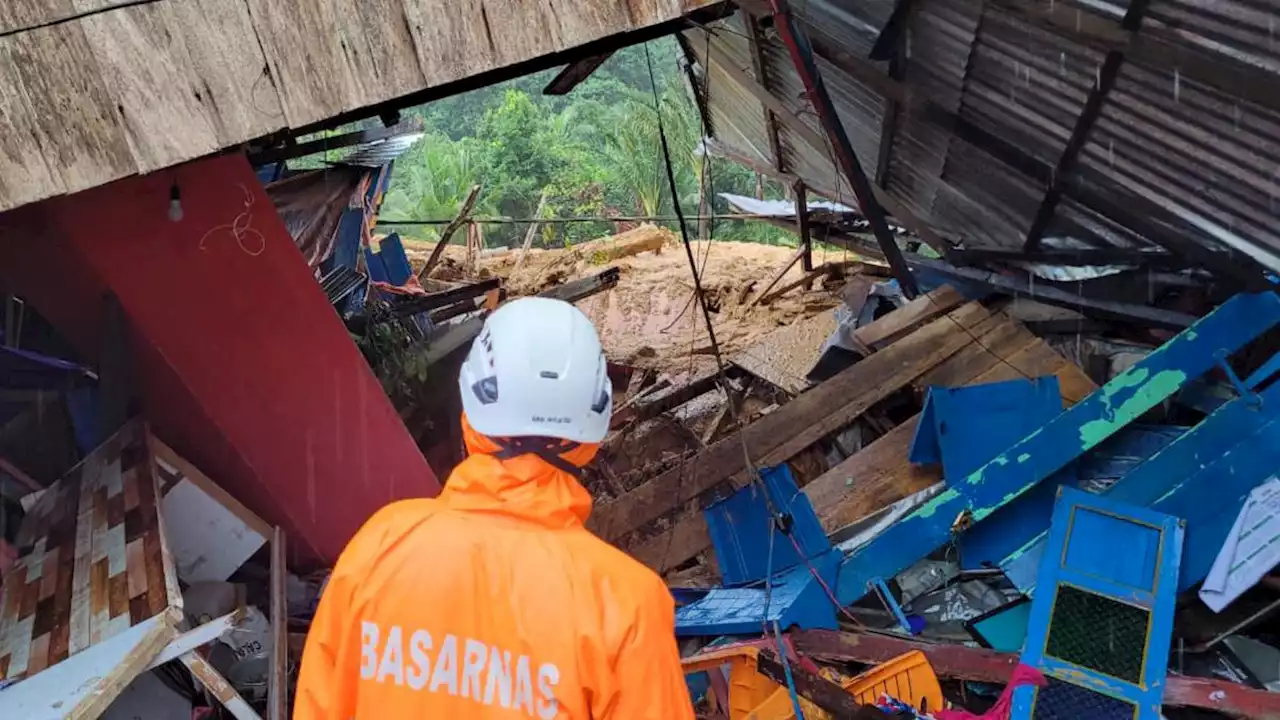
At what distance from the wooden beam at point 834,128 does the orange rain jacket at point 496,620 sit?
2208 millimetres

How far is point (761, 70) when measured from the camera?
19.4 ft

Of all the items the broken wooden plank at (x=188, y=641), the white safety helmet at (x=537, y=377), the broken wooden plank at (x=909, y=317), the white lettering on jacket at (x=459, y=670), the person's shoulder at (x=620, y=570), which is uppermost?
the white safety helmet at (x=537, y=377)

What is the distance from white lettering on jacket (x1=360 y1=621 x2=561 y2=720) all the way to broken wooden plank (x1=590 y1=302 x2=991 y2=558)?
3631mm

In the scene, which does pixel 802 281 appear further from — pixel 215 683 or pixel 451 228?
pixel 215 683

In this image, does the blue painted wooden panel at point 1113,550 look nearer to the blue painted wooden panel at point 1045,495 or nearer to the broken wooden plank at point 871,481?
the blue painted wooden panel at point 1045,495

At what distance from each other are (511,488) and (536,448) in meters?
0.09

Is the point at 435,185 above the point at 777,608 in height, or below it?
above

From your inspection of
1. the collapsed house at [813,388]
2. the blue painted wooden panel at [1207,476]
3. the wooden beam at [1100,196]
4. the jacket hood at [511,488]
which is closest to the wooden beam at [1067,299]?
the collapsed house at [813,388]

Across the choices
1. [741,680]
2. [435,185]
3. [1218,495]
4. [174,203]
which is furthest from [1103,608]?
[435,185]

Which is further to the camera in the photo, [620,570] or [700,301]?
[700,301]

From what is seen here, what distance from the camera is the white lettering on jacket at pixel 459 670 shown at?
62.1 inches

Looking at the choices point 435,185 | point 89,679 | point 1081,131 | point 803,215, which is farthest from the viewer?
point 435,185

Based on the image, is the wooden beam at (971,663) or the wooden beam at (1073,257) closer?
the wooden beam at (971,663)

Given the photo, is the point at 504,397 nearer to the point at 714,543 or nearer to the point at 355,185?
the point at 714,543
